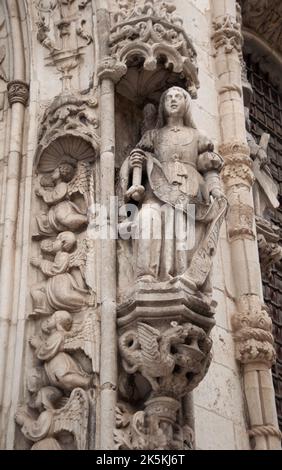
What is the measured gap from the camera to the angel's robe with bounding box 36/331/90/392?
467cm

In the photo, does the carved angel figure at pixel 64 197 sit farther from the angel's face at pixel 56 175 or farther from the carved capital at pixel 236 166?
the carved capital at pixel 236 166

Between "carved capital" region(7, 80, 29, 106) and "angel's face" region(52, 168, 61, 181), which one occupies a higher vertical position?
"carved capital" region(7, 80, 29, 106)

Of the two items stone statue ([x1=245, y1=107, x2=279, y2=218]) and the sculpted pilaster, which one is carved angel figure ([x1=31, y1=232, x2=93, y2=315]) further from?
stone statue ([x1=245, y1=107, x2=279, y2=218])

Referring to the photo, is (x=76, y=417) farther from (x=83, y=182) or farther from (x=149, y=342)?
(x=83, y=182)

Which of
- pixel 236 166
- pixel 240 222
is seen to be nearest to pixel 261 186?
pixel 236 166

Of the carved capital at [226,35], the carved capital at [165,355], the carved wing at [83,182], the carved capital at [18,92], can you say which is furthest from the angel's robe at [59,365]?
the carved capital at [226,35]

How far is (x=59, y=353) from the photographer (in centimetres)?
481

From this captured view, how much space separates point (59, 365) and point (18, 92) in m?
2.45

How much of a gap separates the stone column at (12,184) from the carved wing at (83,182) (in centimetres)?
48

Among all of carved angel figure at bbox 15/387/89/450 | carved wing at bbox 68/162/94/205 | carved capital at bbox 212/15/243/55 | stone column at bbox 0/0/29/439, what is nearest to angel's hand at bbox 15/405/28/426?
carved angel figure at bbox 15/387/89/450

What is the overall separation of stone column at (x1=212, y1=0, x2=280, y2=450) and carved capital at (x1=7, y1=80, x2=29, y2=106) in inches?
69.7

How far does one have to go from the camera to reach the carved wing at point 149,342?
178 inches
